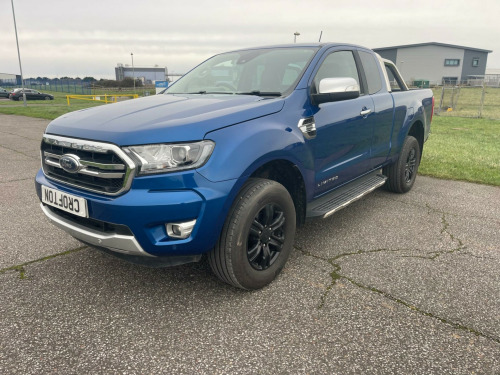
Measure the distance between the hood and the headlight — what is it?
0.04m

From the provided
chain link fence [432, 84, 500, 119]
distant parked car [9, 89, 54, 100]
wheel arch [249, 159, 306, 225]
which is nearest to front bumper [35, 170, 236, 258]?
wheel arch [249, 159, 306, 225]

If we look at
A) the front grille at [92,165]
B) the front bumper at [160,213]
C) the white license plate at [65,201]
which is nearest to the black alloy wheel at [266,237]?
the front bumper at [160,213]

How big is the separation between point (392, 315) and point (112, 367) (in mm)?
1648

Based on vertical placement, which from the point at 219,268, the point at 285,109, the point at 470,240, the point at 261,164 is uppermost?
the point at 285,109

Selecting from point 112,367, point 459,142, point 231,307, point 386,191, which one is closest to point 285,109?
point 231,307

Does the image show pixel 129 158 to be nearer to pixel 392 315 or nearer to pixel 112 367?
pixel 112 367

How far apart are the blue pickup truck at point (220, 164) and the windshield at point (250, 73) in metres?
0.01

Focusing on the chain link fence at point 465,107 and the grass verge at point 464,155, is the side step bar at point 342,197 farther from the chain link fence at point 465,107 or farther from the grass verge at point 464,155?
the chain link fence at point 465,107

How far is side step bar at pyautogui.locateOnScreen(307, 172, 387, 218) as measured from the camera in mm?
3129

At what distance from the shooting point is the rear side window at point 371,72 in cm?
407

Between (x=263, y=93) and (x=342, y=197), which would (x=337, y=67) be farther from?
(x=342, y=197)

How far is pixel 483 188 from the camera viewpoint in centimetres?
545

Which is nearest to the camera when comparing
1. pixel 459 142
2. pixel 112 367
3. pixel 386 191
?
pixel 112 367

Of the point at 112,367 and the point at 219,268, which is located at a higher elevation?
the point at 219,268
